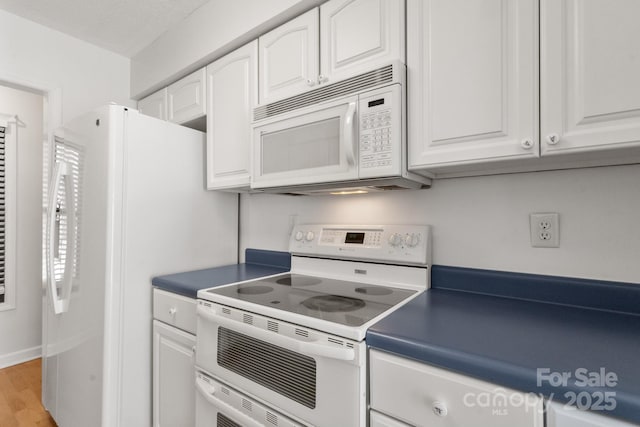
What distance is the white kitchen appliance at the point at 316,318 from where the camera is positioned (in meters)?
0.94

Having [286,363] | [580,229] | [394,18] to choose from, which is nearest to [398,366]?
[286,363]

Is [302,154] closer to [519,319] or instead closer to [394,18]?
[394,18]

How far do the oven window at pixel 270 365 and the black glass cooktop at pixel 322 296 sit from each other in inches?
5.6

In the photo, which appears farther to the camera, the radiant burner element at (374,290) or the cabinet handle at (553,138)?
the radiant burner element at (374,290)

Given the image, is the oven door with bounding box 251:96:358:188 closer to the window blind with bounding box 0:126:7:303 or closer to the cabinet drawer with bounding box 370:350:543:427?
the cabinet drawer with bounding box 370:350:543:427

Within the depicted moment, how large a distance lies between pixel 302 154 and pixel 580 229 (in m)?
1.08

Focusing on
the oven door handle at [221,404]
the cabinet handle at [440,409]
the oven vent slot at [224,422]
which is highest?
the cabinet handle at [440,409]

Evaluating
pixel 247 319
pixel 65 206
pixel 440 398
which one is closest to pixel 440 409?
pixel 440 398

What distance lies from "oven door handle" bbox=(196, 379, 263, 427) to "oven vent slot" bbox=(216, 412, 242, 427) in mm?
35

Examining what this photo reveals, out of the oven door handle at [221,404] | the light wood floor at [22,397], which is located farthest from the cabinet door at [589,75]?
the light wood floor at [22,397]

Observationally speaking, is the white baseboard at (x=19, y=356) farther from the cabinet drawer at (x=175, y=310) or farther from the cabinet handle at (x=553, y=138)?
the cabinet handle at (x=553, y=138)

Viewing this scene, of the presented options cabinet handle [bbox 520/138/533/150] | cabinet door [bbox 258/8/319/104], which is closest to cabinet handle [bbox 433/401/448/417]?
cabinet handle [bbox 520/138/533/150]

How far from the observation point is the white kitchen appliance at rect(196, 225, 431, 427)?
3.09 feet

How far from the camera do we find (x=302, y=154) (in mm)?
1408
